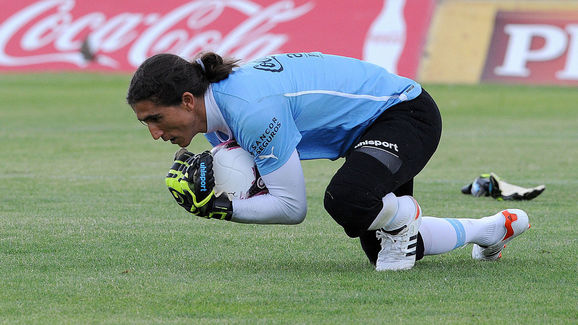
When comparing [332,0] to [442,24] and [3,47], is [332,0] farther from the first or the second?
[3,47]

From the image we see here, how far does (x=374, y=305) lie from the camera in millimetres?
4492

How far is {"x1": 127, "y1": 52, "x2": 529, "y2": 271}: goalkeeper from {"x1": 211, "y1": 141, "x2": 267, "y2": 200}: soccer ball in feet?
0.35

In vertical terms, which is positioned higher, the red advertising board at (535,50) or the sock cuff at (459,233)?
the sock cuff at (459,233)

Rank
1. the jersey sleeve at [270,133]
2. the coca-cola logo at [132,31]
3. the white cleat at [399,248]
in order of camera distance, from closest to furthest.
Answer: the jersey sleeve at [270,133] < the white cleat at [399,248] < the coca-cola logo at [132,31]

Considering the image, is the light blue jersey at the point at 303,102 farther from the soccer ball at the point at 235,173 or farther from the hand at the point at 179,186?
the hand at the point at 179,186

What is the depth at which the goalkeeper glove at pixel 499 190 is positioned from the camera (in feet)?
27.4

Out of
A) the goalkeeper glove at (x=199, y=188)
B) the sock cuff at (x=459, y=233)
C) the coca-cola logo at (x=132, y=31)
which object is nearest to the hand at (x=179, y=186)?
the goalkeeper glove at (x=199, y=188)

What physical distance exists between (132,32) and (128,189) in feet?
48.0

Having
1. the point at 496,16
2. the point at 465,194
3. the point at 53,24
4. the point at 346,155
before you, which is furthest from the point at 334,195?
the point at 53,24

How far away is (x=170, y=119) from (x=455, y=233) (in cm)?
174

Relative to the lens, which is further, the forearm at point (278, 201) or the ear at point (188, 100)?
the forearm at point (278, 201)

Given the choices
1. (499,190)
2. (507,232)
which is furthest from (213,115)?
(499,190)

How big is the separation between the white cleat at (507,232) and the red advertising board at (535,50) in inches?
623

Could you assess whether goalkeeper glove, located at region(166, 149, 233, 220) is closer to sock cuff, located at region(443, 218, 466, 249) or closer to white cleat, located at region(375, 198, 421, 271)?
white cleat, located at region(375, 198, 421, 271)
